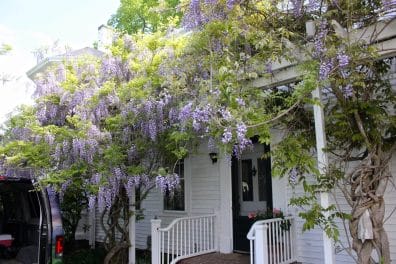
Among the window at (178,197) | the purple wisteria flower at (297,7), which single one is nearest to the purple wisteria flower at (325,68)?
the purple wisteria flower at (297,7)

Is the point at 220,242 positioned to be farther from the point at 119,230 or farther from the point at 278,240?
the point at 119,230

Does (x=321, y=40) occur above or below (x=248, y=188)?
above

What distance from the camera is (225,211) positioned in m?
8.29

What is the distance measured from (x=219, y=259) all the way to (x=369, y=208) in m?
3.67

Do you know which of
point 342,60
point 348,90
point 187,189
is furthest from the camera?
point 187,189

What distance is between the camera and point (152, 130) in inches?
262

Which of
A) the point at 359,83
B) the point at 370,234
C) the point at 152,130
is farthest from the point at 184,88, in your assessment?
the point at 370,234

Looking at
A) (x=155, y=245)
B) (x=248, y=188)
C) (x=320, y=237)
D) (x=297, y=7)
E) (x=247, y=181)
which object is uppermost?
(x=297, y=7)

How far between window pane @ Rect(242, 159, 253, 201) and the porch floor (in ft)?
3.72

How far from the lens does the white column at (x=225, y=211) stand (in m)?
8.15

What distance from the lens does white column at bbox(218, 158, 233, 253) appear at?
8148mm

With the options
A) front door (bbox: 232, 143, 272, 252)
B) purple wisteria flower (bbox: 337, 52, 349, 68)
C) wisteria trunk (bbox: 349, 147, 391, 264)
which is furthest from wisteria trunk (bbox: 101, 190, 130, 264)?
purple wisteria flower (bbox: 337, 52, 349, 68)

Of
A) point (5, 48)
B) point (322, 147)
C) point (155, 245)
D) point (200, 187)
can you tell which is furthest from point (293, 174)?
point (5, 48)

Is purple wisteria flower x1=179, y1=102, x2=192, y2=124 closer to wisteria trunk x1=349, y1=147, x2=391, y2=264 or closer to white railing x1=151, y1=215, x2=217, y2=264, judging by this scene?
wisteria trunk x1=349, y1=147, x2=391, y2=264
